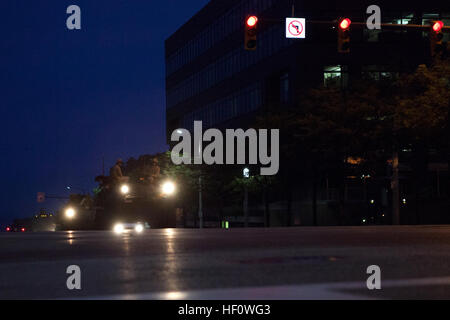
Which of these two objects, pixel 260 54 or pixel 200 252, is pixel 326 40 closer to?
pixel 260 54

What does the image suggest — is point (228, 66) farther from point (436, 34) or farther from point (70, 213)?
point (436, 34)

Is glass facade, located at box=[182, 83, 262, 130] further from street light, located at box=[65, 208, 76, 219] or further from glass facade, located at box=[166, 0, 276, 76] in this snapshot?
street light, located at box=[65, 208, 76, 219]

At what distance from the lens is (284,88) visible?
66750 mm

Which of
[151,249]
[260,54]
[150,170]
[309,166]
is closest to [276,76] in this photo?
[260,54]

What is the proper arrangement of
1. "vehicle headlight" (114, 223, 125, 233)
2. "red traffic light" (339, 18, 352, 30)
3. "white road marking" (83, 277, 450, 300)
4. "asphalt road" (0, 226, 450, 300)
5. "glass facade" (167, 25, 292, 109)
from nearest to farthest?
"white road marking" (83, 277, 450, 300) → "asphalt road" (0, 226, 450, 300) → "red traffic light" (339, 18, 352, 30) → "vehicle headlight" (114, 223, 125, 233) → "glass facade" (167, 25, 292, 109)

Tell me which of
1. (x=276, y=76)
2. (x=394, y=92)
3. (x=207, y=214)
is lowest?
(x=207, y=214)

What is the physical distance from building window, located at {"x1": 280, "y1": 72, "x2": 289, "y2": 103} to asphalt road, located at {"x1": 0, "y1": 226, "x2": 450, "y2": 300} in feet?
165

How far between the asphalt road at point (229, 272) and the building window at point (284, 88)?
50.3 meters

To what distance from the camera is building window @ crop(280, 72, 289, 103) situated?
65.8 m

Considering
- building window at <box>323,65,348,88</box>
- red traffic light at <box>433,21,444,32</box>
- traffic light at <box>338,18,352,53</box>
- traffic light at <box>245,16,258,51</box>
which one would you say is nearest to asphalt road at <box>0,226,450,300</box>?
traffic light at <box>245,16,258,51</box>

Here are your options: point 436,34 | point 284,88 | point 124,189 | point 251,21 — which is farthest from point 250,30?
point 284,88

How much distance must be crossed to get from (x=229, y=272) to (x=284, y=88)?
5696 centimetres

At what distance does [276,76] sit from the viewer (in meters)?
68.1
